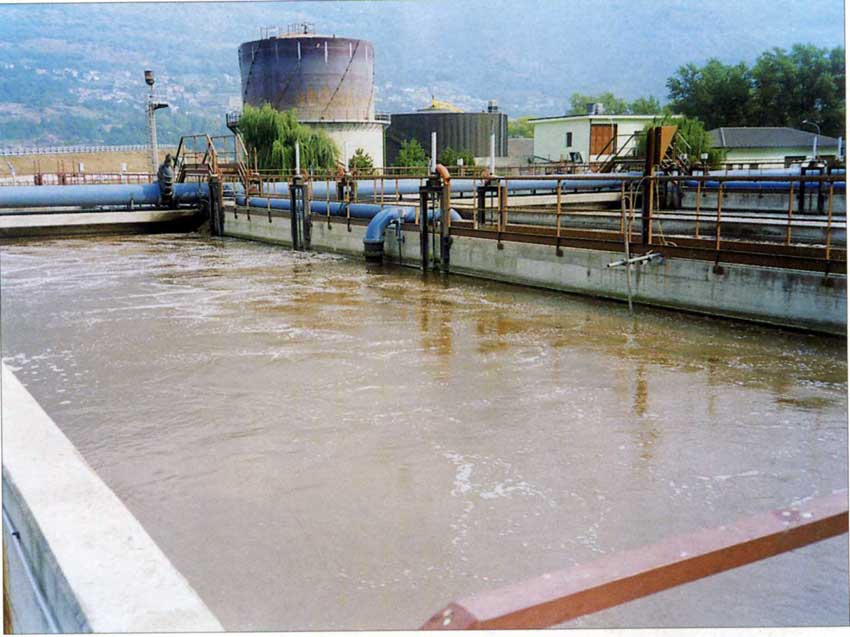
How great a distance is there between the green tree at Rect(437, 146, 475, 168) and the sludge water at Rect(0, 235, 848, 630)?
38.5 m

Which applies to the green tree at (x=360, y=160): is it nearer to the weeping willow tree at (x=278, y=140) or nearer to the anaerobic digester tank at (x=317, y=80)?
the anaerobic digester tank at (x=317, y=80)

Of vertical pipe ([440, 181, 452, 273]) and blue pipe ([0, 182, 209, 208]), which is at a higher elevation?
blue pipe ([0, 182, 209, 208])

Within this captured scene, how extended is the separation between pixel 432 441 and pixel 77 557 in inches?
157

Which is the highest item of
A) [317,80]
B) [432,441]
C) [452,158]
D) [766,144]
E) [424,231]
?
[317,80]

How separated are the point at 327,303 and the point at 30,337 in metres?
4.26

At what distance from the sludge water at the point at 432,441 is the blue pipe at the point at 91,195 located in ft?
43.6

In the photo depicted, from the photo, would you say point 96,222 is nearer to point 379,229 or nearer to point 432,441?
point 379,229

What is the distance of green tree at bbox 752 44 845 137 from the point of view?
56906 mm

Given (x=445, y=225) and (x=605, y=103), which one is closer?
(x=445, y=225)

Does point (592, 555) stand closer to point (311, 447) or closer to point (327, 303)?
point (311, 447)

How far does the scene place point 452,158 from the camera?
51.0 metres

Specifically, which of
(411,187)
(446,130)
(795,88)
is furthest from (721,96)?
(411,187)

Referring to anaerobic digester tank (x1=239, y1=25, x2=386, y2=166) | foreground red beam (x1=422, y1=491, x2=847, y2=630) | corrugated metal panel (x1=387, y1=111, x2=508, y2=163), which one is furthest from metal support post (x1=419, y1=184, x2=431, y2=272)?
corrugated metal panel (x1=387, y1=111, x2=508, y2=163)

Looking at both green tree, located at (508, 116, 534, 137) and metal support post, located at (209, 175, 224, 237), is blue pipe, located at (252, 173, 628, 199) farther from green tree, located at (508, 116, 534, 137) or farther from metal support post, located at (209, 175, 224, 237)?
green tree, located at (508, 116, 534, 137)
